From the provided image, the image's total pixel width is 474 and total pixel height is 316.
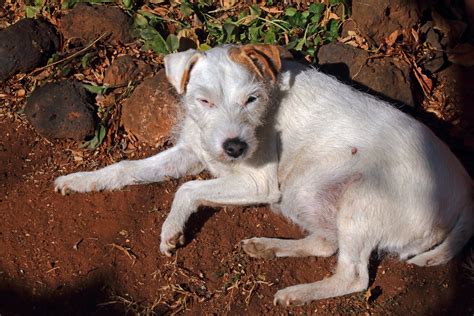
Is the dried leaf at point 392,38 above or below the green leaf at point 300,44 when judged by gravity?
above

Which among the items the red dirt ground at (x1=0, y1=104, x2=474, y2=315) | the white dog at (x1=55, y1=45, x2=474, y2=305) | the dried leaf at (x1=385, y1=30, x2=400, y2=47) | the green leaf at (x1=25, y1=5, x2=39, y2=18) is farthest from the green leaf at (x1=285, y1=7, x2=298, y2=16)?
the green leaf at (x1=25, y1=5, x2=39, y2=18)

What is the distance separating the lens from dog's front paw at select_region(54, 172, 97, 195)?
5820 mm

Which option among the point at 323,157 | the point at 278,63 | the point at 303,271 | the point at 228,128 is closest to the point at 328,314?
the point at 303,271

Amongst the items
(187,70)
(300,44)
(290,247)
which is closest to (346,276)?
(290,247)

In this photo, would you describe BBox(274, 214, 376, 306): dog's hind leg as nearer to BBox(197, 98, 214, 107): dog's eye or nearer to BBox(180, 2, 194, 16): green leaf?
BBox(197, 98, 214, 107): dog's eye

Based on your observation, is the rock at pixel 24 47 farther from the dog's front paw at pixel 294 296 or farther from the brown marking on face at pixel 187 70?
the dog's front paw at pixel 294 296

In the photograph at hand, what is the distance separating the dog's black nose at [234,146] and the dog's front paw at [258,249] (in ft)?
2.86

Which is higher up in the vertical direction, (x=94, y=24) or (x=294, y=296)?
(x=94, y=24)

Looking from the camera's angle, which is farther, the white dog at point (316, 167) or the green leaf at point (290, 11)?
the green leaf at point (290, 11)

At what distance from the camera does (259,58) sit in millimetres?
4996

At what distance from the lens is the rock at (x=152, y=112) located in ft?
20.7

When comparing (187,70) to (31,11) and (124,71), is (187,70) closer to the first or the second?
(124,71)

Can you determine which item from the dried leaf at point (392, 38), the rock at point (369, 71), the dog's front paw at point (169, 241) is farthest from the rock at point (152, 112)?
the dried leaf at point (392, 38)

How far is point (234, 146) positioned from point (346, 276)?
4.42 feet
